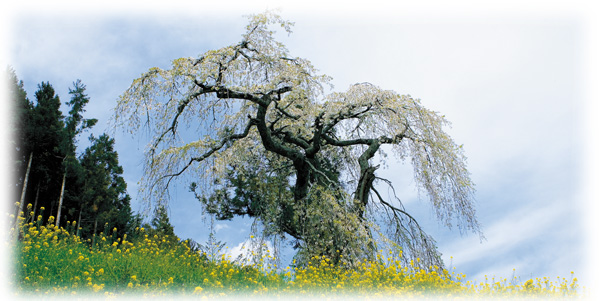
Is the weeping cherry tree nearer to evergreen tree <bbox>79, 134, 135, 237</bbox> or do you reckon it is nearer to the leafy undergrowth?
the leafy undergrowth

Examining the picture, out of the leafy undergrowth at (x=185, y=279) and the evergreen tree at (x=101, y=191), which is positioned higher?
the evergreen tree at (x=101, y=191)

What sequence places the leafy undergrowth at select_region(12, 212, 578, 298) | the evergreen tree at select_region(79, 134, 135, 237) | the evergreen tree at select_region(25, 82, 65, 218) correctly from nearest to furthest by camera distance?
1. the leafy undergrowth at select_region(12, 212, 578, 298)
2. the evergreen tree at select_region(25, 82, 65, 218)
3. the evergreen tree at select_region(79, 134, 135, 237)

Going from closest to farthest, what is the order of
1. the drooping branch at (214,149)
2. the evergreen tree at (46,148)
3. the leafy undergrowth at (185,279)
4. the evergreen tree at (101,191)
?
the leafy undergrowth at (185,279), the drooping branch at (214,149), the evergreen tree at (46,148), the evergreen tree at (101,191)

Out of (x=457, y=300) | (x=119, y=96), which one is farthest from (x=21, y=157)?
(x=457, y=300)

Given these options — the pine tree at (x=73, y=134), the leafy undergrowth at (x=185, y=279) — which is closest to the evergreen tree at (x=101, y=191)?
the pine tree at (x=73, y=134)

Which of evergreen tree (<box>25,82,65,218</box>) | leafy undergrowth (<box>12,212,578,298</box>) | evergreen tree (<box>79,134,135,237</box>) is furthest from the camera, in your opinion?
evergreen tree (<box>79,134,135,237</box>)

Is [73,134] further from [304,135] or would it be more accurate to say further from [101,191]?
[304,135]

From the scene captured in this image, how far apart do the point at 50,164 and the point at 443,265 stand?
20.8m

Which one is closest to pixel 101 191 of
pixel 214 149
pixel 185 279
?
pixel 214 149

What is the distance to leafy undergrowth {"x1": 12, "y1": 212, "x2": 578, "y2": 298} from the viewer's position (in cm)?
502

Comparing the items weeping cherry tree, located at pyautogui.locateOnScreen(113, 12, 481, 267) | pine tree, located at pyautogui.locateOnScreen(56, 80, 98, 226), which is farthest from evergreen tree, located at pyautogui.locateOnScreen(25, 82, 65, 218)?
weeping cherry tree, located at pyautogui.locateOnScreen(113, 12, 481, 267)

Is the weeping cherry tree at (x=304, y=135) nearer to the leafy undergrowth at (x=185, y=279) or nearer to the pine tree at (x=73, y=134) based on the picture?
the leafy undergrowth at (x=185, y=279)

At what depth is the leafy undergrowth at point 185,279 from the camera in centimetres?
502

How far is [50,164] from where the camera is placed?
22531 millimetres
